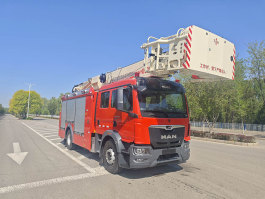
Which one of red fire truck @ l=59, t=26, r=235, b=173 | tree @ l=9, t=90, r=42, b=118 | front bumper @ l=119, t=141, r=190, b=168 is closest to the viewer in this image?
front bumper @ l=119, t=141, r=190, b=168

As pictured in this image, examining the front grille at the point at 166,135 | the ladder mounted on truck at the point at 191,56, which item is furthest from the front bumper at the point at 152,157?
the ladder mounted on truck at the point at 191,56

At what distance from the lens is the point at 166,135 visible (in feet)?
16.0

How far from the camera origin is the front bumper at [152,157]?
4516 millimetres

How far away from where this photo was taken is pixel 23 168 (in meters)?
5.61

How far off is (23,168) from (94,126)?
2449 mm

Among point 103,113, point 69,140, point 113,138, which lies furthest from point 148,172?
point 69,140

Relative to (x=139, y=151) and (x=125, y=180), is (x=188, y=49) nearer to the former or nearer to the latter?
(x=139, y=151)

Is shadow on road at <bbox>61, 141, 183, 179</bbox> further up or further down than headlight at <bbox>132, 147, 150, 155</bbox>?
further down

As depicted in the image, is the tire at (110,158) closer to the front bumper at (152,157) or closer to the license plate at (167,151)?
the front bumper at (152,157)

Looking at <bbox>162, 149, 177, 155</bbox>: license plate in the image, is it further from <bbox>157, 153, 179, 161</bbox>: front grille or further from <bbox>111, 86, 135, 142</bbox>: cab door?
<bbox>111, 86, 135, 142</bbox>: cab door

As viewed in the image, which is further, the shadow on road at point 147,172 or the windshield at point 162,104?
the shadow on road at point 147,172

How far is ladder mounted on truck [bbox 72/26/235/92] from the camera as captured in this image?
191 inches

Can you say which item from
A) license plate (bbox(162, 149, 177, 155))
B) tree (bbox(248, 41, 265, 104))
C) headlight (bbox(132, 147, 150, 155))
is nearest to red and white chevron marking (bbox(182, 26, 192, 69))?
license plate (bbox(162, 149, 177, 155))

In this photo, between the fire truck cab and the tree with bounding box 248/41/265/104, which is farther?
the tree with bounding box 248/41/265/104
